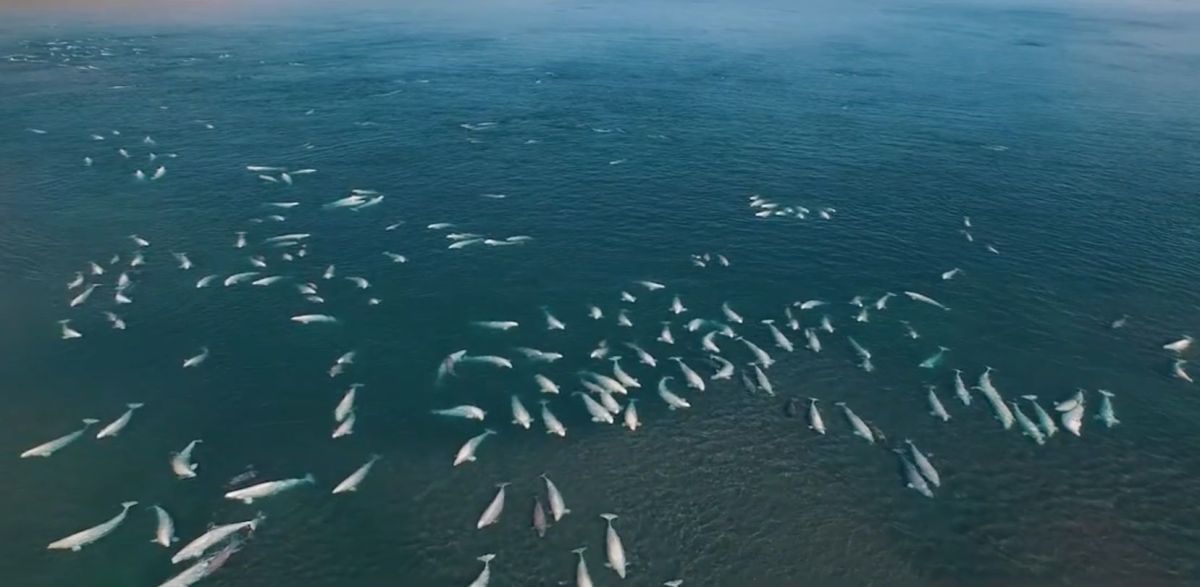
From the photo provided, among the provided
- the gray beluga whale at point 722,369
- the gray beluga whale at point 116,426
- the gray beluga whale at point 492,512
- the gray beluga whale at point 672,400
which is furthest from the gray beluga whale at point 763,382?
the gray beluga whale at point 116,426

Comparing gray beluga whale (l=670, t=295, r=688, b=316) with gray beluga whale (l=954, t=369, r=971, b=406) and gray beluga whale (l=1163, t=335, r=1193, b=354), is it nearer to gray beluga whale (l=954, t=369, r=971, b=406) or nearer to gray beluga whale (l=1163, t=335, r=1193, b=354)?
gray beluga whale (l=954, t=369, r=971, b=406)

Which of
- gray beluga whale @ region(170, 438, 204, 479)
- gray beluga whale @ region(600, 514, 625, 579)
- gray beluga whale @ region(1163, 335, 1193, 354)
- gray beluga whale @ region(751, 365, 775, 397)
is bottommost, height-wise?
gray beluga whale @ region(600, 514, 625, 579)

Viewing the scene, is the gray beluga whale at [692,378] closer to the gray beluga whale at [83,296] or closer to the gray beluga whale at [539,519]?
the gray beluga whale at [539,519]

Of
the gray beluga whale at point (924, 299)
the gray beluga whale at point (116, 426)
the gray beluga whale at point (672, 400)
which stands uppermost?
the gray beluga whale at point (924, 299)

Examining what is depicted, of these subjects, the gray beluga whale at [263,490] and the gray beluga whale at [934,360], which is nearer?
the gray beluga whale at [263,490]

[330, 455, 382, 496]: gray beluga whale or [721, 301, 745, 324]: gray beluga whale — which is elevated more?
[721, 301, 745, 324]: gray beluga whale

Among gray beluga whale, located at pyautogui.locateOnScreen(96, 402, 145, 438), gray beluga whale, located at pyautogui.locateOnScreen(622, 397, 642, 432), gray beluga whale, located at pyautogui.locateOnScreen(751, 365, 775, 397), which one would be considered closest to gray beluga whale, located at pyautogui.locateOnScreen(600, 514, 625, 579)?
gray beluga whale, located at pyautogui.locateOnScreen(622, 397, 642, 432)

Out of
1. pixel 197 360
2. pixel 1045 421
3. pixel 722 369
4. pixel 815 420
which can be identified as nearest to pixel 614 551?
pixel 815 420
